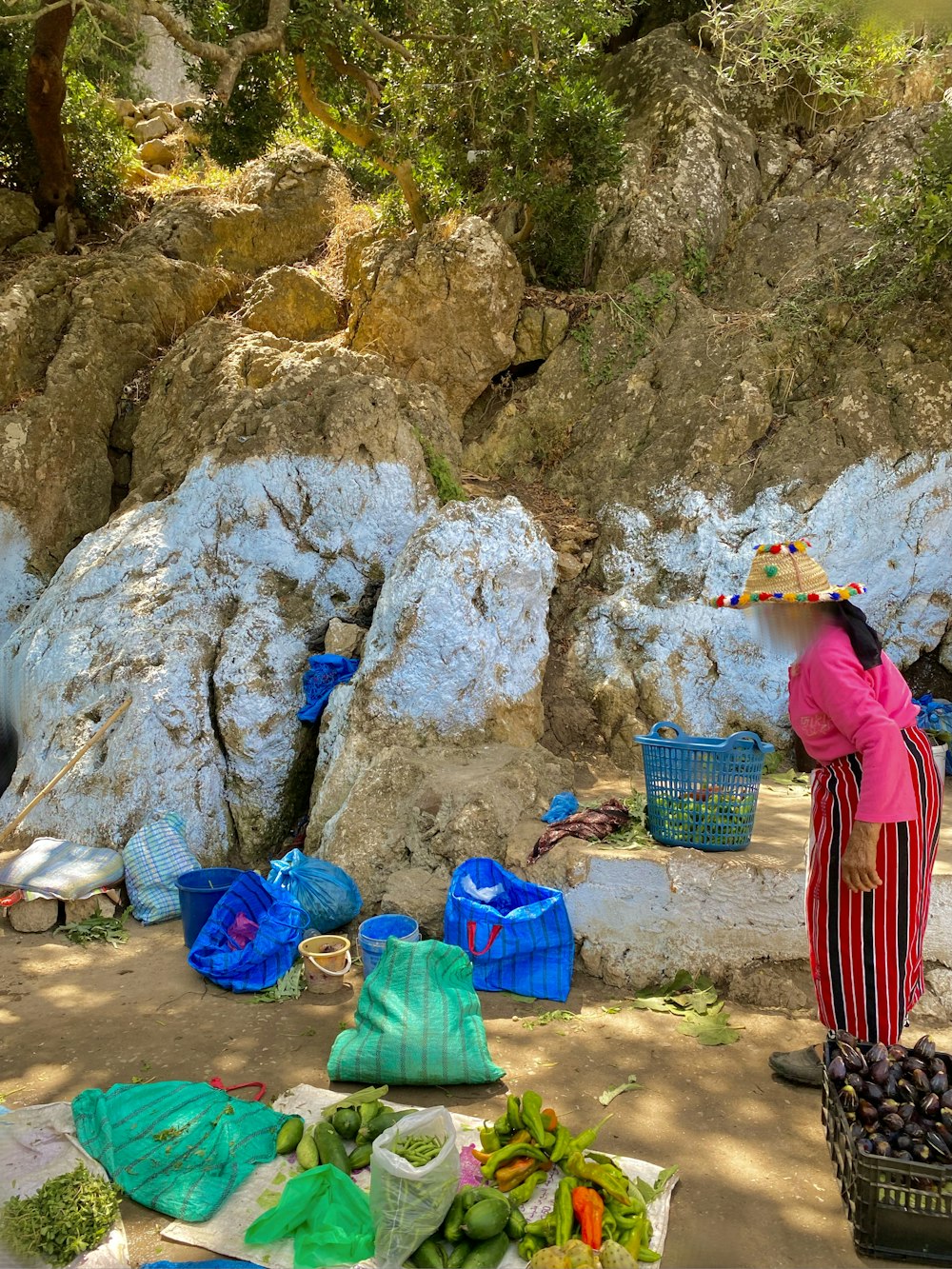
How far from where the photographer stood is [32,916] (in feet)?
16.2

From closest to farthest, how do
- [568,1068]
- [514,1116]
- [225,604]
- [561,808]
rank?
[514,1116]
[568,1068]
[561,808]
[225,604]

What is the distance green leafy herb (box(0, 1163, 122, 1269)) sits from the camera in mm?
2467

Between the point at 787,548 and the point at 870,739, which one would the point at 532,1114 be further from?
the point at 787,548

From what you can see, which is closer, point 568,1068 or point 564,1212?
point 564,1212

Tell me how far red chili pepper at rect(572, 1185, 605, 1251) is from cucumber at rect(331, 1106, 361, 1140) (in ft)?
2.43

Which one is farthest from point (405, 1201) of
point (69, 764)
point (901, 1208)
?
point (69, 764)

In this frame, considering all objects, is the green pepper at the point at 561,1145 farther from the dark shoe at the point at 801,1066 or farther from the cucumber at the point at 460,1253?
the dark shoe at the point at 801,1066

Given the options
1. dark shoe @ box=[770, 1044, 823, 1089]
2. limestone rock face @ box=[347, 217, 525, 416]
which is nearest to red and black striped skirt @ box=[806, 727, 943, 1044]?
dark shoe @ box=[770, 1044, 823, 1089]

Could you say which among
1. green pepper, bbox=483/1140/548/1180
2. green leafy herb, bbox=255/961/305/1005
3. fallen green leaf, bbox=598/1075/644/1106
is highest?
green pepper, bbox=483/1140/548/1180

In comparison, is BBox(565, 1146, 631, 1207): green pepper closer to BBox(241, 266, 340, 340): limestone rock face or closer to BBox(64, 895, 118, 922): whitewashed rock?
BBox(64, 895, 118, 922): whitewashed rock

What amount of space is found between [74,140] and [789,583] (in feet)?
35.9

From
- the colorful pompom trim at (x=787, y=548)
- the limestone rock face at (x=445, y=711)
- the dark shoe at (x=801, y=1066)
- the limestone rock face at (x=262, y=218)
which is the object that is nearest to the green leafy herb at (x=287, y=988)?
the limestone rock face at (x=445, y=711)

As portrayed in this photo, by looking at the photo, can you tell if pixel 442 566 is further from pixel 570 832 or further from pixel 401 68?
pixel 401 68

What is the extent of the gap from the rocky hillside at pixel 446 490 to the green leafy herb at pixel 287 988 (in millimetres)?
588
